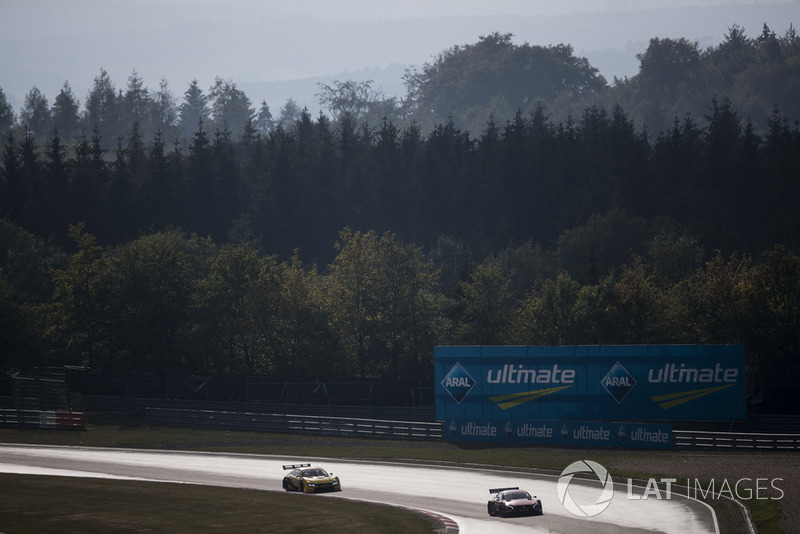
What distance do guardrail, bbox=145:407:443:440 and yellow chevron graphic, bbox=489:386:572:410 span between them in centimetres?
363

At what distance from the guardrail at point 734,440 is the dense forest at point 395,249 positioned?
1534cm

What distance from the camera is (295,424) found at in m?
56.8

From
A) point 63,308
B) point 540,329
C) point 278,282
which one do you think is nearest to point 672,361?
point 540,329

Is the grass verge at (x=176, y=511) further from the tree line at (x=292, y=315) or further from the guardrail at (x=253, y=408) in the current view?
the tree line at (x=292, y=315)

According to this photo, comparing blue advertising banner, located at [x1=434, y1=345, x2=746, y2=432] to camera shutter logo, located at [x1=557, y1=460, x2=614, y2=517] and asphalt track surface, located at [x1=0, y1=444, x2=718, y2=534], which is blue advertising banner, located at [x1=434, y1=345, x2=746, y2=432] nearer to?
camera shutter logo, located at [x1=557, y1=460, x2=614, y2=517]

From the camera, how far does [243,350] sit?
80.3 m

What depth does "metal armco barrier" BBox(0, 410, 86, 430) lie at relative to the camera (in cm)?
5788

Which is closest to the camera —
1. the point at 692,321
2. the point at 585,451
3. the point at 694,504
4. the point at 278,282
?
the point at 694,504

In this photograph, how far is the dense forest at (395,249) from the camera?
72.3m

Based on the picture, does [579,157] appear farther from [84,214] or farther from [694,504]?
[694,504]

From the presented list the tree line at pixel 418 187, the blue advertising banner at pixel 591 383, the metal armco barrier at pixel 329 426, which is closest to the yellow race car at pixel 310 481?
the blue advertising banner at pixel 591 383

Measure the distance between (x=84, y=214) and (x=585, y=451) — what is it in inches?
3362

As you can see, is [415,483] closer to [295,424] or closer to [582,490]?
[582,490]

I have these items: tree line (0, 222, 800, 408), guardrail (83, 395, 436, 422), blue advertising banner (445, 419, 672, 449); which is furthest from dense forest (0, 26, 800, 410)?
blue advertising banner (445, 419, 672, 449)
